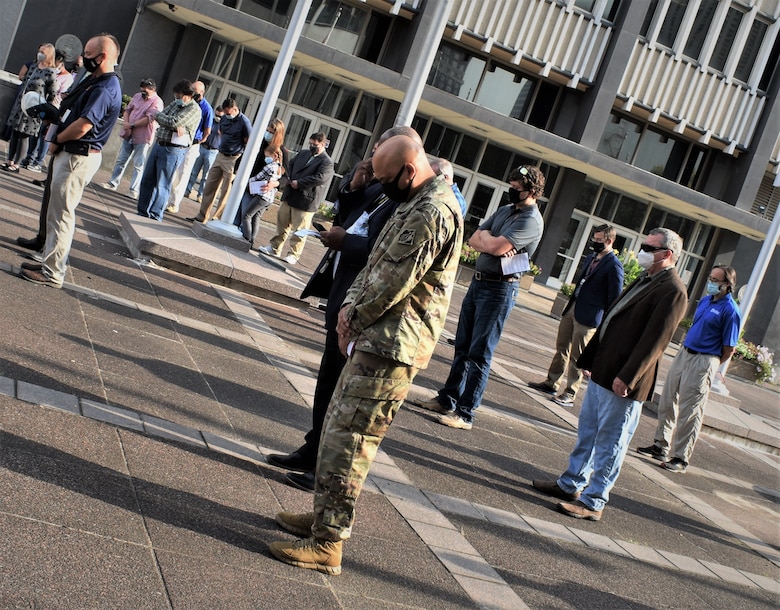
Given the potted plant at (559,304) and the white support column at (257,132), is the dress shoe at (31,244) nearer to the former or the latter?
the white support column at (257,132)

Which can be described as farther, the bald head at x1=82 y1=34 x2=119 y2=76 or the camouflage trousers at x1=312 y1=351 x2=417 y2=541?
the bald head at x1=82 y1=34 x2=119 y2=76

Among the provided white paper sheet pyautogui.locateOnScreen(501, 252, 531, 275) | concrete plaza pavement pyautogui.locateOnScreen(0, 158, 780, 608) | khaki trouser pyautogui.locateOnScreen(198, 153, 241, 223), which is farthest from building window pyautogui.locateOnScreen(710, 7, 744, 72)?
white paper sheet pyautogui.locateOnScreen(501, 252, 531, 275)

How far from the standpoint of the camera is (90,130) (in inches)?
289

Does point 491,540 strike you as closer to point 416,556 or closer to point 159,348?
point 416,556

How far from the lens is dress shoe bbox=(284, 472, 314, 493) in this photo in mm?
5094

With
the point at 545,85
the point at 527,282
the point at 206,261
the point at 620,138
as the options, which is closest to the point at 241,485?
the point at 206,261

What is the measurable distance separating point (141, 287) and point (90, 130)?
1.74m

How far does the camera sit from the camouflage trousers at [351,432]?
409 cm

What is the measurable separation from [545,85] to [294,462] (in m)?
24.5

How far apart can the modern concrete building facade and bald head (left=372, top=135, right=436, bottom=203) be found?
767 inches

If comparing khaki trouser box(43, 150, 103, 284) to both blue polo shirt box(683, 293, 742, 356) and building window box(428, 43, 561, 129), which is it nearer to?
blue polo shirt box(683, 293, 742, 356)

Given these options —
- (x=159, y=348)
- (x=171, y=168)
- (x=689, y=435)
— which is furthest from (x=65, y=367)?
(x=171, y=168)

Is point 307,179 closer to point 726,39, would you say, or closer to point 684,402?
point 684,402

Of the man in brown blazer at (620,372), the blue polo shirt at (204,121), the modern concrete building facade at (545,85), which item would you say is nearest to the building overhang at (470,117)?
the modern concrete building facade at (545,85)
